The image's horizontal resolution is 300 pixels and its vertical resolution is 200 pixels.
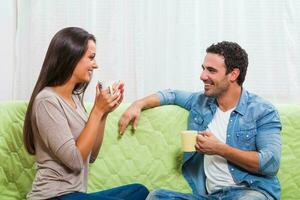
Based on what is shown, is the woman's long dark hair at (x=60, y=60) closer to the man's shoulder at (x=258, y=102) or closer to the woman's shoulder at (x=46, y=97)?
the woman's shoulder at (x=46, y=97)

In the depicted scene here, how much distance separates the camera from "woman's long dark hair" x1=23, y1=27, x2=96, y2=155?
151 centimetres

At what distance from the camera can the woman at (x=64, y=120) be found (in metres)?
1.43

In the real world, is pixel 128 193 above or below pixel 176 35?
below

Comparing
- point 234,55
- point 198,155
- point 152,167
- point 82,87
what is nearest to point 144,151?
point 152,167

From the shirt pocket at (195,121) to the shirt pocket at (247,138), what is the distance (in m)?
0.18

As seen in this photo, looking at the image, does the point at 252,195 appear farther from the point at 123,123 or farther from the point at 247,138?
the point at 123,123

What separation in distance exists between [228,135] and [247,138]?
0.08 metres

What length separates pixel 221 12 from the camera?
224 centimetres

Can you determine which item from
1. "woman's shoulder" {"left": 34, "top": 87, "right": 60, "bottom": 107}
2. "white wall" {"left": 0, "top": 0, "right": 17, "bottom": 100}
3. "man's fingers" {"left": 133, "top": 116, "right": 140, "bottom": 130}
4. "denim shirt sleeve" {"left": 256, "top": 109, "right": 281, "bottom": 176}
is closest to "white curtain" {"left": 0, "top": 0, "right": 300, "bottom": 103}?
"white wall" {"left": 0, "top": 0, "right": 17, "bottom": 100}

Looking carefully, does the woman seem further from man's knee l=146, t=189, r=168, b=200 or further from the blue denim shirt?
the blue denim shirt

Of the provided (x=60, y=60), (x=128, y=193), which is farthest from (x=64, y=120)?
(x=128, y=193)

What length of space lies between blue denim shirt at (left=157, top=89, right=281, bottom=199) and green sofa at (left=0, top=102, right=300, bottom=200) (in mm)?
76

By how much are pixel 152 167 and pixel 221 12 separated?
95 centimetres

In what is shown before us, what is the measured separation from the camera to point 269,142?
1679 millimetres
